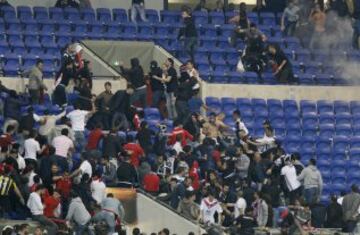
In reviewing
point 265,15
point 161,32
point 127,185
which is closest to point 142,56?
point 161,32

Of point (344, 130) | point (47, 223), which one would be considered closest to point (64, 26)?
point (344, 130)

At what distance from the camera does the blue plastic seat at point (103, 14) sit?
2040 inches

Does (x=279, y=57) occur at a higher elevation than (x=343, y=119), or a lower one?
higher

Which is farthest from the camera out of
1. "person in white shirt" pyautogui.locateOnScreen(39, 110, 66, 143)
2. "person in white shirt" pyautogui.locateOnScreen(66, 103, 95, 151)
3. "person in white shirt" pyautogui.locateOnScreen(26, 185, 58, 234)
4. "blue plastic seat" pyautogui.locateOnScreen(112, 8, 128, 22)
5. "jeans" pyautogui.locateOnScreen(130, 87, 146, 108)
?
"blue plastic seat" pyautogui.locateOnScreen(112, 8, 128, 22)

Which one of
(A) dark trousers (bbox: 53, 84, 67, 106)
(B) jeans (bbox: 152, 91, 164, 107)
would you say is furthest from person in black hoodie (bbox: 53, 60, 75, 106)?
(B) jeans (bbox: 152, 91, 164, 107)

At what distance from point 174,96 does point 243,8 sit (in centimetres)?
582

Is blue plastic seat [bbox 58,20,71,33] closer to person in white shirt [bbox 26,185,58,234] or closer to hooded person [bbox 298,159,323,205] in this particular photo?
hooded person [bbox 298,159,323,205]

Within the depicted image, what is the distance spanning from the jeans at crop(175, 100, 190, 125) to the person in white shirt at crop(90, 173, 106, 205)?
523cm

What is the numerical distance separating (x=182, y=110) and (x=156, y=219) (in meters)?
5.17

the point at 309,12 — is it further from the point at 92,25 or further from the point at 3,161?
the point at 3,161

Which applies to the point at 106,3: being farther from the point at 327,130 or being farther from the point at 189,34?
the point at 327,130

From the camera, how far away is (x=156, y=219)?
41844mm

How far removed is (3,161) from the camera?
40750mm

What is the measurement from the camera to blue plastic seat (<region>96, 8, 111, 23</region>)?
51.8 metres
